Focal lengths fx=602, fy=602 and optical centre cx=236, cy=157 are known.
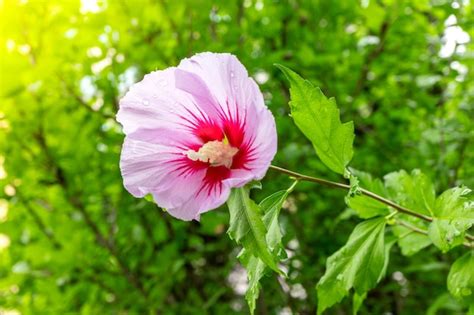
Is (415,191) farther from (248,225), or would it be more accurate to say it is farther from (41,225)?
(41,225)

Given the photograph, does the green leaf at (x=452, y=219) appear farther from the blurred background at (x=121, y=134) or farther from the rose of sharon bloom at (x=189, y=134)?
the blurred background at (x=121, y=134)

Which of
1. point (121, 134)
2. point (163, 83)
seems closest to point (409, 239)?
point (163, 83)

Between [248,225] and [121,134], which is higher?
[248,225]

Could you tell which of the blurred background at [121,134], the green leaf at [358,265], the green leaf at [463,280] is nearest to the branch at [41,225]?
the blurred background at [121,134]

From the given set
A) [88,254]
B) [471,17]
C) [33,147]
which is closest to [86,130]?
[33,147]

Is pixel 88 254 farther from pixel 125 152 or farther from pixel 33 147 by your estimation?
pixel 125 152
